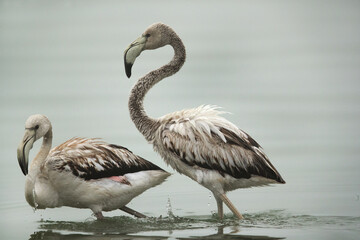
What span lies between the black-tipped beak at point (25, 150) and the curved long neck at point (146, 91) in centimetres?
149

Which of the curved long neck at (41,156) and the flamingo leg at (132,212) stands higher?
the curved long neck at (41,156)

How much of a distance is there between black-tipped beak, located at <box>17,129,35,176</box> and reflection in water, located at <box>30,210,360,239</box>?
93 centimetres

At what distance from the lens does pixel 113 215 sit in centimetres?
1255

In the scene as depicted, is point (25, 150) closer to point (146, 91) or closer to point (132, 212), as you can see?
point (132, 212)

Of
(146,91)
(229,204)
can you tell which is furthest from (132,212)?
(146,91)

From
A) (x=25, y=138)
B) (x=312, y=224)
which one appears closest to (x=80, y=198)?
(x=25, y=138)

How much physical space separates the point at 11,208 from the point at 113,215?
1.74 metres

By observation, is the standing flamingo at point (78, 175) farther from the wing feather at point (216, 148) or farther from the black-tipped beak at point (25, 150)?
the wing feather at point (216, 148)

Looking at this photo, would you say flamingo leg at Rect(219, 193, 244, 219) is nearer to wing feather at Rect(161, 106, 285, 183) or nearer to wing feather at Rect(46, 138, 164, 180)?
wing feather at Rect(161, 106, 285, 183)

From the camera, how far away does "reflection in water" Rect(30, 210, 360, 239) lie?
35.1 feet

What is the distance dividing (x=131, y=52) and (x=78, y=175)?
6.75 feet

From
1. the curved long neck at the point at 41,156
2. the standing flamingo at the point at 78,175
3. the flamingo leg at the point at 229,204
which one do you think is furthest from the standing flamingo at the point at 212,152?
the curved long neck at the point at 41,156

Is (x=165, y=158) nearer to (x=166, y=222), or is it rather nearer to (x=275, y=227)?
(x=166, y=222)

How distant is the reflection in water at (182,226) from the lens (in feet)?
35.1
